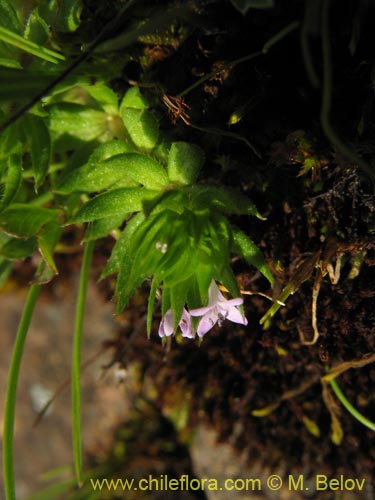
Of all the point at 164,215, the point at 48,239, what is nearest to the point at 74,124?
the point at 48,239

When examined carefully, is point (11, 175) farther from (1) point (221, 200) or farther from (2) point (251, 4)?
(2) point (251, 4)

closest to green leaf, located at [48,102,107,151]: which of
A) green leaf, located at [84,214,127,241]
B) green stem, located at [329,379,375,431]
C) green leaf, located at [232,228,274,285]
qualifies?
green leaf, located at [84,214,127,241]

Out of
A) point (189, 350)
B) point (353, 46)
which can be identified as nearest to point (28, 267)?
point (189, 350)

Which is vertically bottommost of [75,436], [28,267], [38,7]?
[75,436]

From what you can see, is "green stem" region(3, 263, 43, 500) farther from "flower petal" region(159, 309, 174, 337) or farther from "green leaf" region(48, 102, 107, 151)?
"flower petal" region(159, 309, 174, 337)

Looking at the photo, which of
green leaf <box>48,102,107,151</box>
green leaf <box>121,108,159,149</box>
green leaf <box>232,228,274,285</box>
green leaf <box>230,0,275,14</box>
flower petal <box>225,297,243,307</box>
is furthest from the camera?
green leaf <box>48,102,107,151</box>

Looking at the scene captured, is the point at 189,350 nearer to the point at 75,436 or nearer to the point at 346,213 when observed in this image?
the point at 75,436

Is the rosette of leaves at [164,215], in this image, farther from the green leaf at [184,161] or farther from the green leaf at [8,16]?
the green leaf at [8,16]
